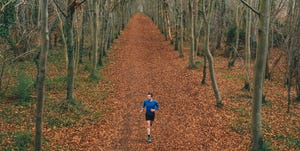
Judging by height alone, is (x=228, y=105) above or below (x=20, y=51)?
below

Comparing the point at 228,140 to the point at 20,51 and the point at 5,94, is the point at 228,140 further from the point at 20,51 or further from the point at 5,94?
the point at 20,51

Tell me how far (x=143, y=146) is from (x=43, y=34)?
5503mm

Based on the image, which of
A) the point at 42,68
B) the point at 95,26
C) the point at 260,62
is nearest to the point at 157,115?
the point at 260,62

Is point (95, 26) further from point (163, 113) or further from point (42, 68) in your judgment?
point (42, 68)

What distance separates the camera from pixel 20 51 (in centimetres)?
2219

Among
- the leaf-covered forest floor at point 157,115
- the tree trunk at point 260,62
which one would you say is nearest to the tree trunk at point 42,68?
the leaf-covered forest floor at point 157,115

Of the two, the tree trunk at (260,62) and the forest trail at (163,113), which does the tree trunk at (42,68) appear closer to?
the forest trail at (163,113)

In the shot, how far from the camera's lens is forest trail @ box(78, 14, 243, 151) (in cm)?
1166

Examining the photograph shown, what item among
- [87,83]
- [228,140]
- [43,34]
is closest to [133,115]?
[228,140]

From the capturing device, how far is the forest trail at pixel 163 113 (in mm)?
11656

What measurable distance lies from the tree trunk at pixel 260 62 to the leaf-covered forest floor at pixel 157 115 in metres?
1.48

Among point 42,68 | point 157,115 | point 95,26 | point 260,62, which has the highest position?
point 95,26

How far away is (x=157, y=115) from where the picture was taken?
48.3ft

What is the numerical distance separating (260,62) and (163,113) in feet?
22.1
